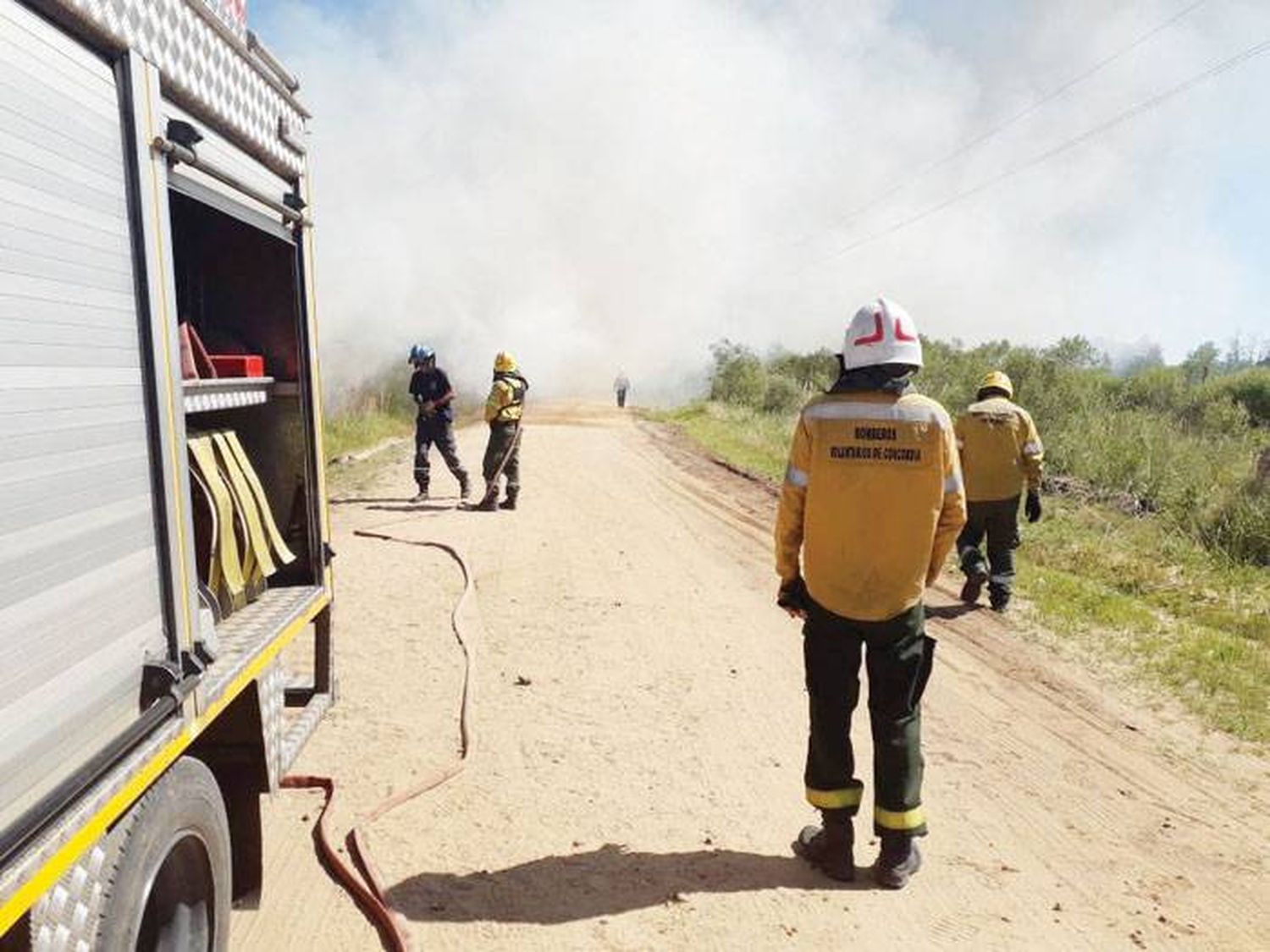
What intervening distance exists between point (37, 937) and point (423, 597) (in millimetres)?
5578

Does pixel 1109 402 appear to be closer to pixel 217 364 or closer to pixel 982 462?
pixel 982 462

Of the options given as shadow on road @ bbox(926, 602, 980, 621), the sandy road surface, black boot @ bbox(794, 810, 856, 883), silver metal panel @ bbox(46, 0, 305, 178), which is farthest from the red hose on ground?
shadow on road @ bbox(926, 602, 980, 621)

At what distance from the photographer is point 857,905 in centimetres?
331

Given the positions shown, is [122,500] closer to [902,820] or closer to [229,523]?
[229,523]

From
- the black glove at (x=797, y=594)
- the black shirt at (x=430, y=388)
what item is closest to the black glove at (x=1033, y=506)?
the black glove at (x=797, y=594)

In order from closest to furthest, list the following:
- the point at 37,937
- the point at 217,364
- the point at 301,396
Result: the point at 37,937
the point at 217,364
the point at 301,396

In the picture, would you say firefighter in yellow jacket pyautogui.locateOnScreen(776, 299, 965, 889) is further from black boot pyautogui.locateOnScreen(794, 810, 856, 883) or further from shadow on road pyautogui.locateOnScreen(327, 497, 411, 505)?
shadow on road pyautogui.locateOnScreen(327, 497, 411, 505)

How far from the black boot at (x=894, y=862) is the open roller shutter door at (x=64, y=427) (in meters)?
2.71

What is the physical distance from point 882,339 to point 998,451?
435 cm

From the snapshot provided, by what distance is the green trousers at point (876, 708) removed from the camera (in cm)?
341

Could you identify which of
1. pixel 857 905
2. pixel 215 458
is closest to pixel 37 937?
pixel 215 458

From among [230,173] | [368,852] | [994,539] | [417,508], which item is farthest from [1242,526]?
[230,173]

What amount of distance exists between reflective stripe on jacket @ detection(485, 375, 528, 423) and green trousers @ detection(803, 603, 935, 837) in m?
7.91

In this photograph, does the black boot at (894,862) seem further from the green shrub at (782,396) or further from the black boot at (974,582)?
the green shrub at (782,396)
